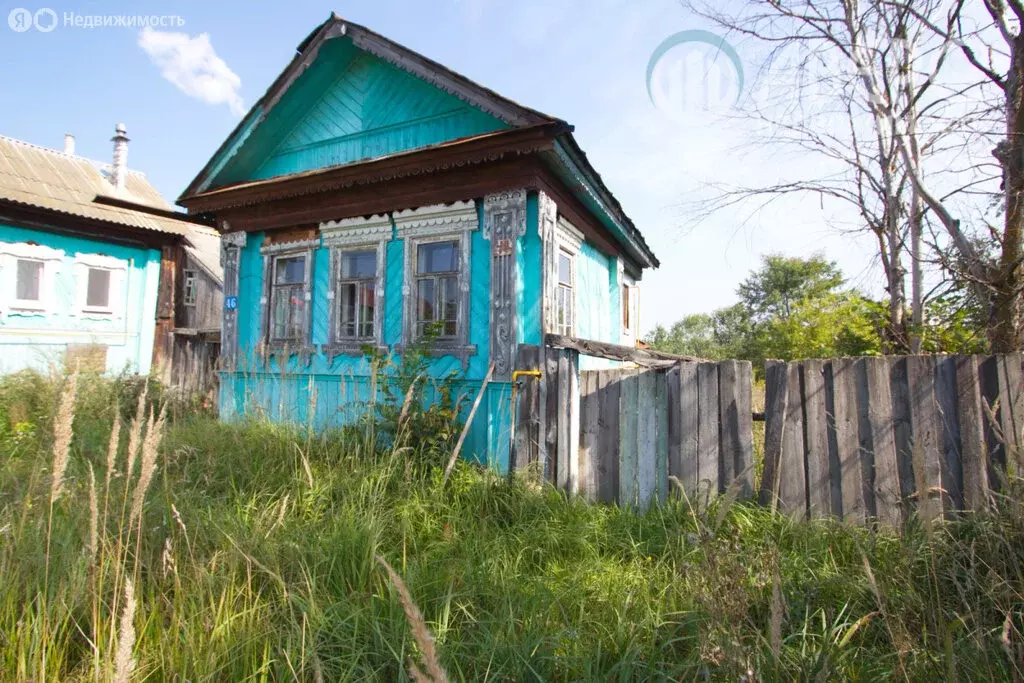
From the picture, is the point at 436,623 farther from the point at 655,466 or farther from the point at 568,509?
the point at 655,466

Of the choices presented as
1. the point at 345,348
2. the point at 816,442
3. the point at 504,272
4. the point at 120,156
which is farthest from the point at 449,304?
the point at 120,156

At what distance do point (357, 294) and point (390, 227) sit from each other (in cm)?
107

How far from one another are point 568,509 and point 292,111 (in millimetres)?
7091

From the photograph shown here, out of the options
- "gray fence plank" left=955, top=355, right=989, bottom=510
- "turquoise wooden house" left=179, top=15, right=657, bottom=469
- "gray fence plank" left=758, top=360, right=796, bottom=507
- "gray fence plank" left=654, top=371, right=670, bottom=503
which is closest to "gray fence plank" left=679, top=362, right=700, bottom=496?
"gray fence plank" left=654, top=371, right=670, bottom=503

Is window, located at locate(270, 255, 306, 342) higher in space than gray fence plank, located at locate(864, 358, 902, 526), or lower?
higher

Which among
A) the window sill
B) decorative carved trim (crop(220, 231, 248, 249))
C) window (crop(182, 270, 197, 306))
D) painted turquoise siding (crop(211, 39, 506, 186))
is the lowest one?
the window sill

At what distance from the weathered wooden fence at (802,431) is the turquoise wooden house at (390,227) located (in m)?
1.00

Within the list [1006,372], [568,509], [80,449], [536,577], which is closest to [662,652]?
[536,577]

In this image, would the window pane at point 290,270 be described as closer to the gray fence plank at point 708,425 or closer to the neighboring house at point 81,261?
the neighboring house at point 81,261

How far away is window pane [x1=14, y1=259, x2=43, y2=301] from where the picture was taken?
11383 millimetres

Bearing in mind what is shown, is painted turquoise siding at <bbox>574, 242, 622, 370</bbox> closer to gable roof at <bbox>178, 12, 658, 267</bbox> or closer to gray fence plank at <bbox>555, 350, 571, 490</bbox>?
gable roof at <bbox>178, 12, 658, 267</bbox>

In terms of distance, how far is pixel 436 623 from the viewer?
2.25m

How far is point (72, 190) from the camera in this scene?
12.9 meters

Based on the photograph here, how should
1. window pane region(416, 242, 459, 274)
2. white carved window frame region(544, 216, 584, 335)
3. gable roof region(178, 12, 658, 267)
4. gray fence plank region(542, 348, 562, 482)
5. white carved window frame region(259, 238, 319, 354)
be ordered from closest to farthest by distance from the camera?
Result: gray fence plank region(542, 348, 562, 482) → gable roof region(178, 12, 658, 267) → white carved window frame region(544, 216, 584, 335) → window pane region(416, 242, 459, 274) → white carved window frame region(259, 238, 319, 354)
